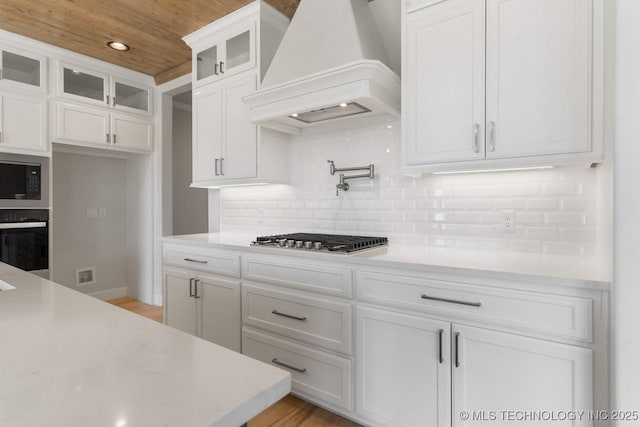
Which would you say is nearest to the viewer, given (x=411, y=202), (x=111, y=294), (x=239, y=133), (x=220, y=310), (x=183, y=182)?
(x=411, y=202)

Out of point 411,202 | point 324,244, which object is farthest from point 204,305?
point 411,202

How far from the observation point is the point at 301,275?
6.30ft

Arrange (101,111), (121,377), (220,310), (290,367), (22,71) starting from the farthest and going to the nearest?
(101,111), (22,71), (220,310), (290,367), (121,377)

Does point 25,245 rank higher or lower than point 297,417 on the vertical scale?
higher

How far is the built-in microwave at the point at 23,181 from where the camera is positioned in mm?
2846

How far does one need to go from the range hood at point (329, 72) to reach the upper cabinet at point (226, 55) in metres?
0.43

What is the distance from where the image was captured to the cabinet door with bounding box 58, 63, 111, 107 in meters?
3.24

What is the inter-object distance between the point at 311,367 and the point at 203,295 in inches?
40.2

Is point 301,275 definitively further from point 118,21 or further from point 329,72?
point 118,21

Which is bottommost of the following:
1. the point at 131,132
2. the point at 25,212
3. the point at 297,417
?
the point at 297,417

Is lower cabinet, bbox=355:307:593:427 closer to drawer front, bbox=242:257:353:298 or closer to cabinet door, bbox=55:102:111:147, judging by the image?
drawer front, bbox=242:257:353:298

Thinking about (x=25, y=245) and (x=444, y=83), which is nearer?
(x=444, y=83)

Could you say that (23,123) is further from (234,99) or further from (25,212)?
(234,99)

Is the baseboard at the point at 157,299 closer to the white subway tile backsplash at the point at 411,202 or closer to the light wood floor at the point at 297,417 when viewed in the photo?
the white subway tile backsplash at the point at 411,202
